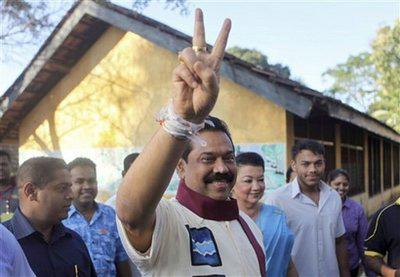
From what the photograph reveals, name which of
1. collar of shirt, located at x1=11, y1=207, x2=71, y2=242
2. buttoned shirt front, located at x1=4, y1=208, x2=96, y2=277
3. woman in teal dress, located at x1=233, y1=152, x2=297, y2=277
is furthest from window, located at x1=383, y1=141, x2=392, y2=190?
collar of shirt, located at x1=11, y1=207, x2=71, y2=242

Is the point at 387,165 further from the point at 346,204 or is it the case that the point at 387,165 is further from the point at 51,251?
the point at 51,251

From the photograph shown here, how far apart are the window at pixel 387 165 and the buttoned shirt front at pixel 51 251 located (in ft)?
63.9

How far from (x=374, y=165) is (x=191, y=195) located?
1785 cm

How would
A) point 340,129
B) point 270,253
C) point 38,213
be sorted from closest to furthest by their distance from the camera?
point 38,213 < point 270,253 < point 340,129

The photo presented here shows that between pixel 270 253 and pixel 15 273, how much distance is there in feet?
5.82

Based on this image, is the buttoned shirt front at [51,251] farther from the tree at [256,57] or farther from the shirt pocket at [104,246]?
the tree at [256,57]

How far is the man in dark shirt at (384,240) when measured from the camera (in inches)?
140

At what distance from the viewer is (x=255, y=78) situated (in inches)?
326

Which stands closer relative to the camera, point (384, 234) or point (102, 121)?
point (384, 234)

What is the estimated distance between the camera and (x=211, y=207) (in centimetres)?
212

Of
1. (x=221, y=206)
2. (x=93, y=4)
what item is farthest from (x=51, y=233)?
(x=93, y=4)

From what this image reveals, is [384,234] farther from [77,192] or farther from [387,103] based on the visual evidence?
[387,103]

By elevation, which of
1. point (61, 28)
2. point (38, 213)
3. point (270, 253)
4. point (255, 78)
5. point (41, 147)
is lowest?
point (270, 253)

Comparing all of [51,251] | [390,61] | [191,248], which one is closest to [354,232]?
[51,251]
